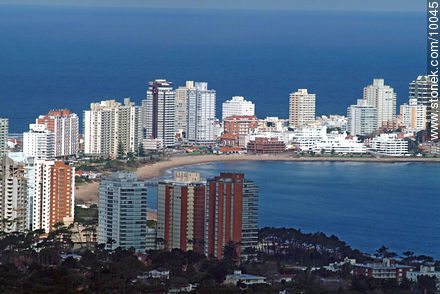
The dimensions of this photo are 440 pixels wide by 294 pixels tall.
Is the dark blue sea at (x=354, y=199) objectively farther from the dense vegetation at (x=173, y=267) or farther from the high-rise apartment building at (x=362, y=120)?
the high-rise apartment building at (x=362, y=120)

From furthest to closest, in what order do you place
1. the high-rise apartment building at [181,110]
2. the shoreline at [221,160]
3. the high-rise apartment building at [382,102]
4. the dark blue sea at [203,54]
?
the dark blue sea at [203,54] < the high-rise apartment building at [382,102] < the high-rise apartment building at [181,110] < the shoreline at [221,160]

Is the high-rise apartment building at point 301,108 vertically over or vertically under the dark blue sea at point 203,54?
under

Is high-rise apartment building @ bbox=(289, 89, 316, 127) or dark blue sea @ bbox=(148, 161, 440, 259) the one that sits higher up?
high-rise apartment building @ bbox=(289, 89, 316, 127)

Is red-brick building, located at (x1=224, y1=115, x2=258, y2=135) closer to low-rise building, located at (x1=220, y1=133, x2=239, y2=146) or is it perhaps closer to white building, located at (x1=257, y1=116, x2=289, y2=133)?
white building, located at (x1=257, y1=116, x2=289, y2=133)

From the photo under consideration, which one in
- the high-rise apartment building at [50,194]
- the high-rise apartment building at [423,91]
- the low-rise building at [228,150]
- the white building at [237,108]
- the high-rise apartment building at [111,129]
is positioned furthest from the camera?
the white building at [237,108]

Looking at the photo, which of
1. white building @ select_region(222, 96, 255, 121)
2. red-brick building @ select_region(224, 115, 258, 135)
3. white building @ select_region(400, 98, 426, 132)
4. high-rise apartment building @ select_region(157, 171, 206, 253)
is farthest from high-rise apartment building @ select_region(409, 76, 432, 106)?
high-rise apartment building @ select_region(157, 171, 206, 253)

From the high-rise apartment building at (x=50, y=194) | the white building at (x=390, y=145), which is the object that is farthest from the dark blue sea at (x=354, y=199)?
the high-rise apartment building at (x=50, y=194)
